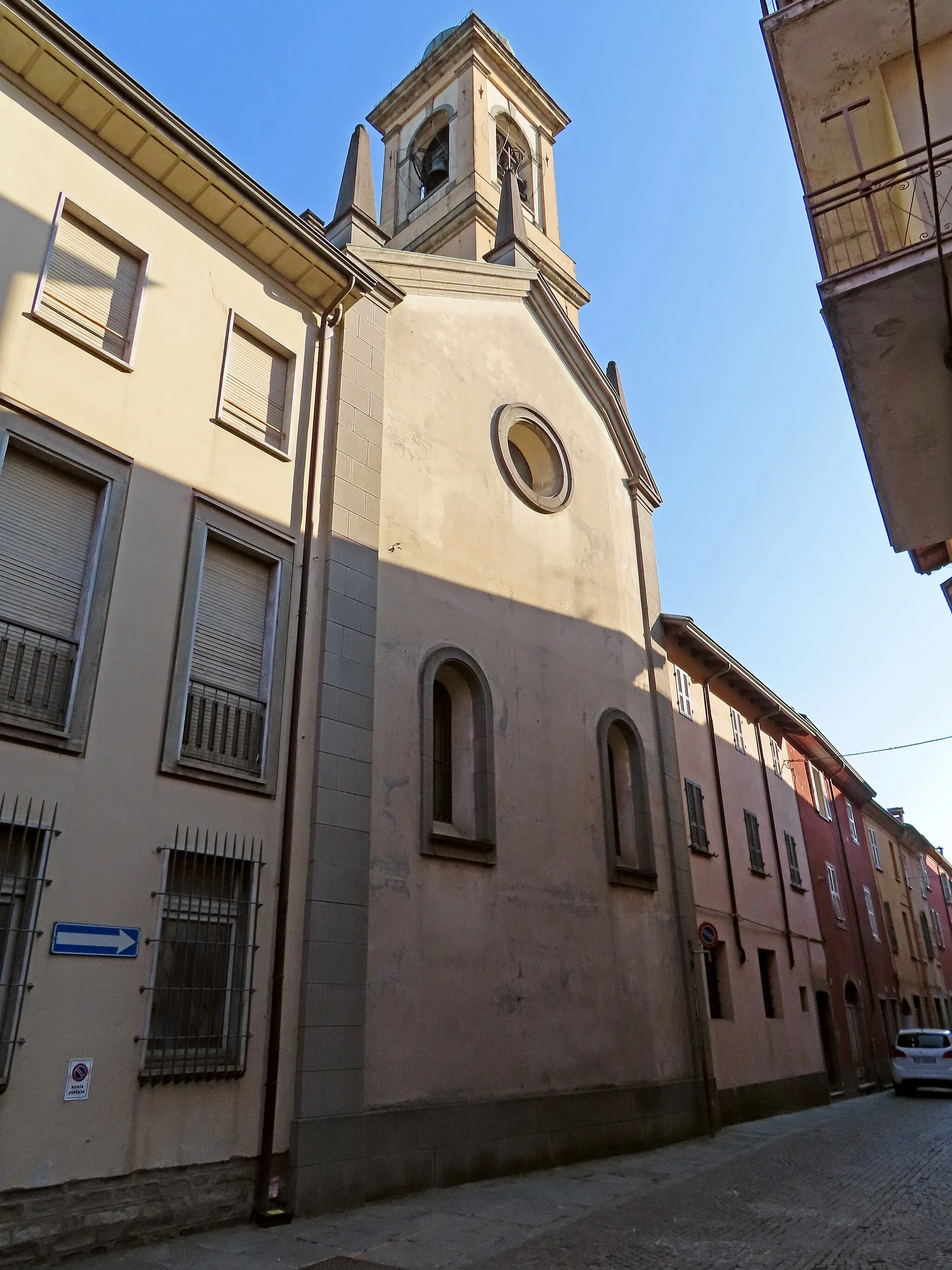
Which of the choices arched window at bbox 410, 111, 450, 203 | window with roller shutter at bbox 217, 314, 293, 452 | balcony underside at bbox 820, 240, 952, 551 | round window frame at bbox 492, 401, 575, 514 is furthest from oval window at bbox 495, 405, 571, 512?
arched window at bbox 410, 111, 450, 203

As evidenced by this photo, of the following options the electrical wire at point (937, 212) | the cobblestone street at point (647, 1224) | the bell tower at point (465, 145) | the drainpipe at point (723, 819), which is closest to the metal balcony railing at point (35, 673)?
the cobblestone street at point (647, 1224)

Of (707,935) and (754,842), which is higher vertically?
(754,842)

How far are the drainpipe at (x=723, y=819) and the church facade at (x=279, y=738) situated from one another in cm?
350

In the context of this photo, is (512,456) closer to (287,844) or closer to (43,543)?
(287,844)

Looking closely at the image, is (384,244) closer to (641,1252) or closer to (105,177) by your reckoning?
(105,177)

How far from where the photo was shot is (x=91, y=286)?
901 cm

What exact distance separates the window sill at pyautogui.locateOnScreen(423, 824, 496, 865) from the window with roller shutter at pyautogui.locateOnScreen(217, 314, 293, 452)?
4.54 metres

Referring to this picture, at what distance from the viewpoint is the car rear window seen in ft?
70.0

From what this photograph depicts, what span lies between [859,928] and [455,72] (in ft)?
81.9

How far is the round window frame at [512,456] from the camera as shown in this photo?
44.8ft

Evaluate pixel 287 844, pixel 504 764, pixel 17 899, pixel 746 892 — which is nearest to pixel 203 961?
pixel 287 844

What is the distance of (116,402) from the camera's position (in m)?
8.74

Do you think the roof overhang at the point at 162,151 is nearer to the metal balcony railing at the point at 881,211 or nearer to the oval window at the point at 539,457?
the oval window at the point at 539,457

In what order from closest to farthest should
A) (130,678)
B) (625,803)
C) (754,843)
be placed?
(130,678), (625,803), (754,843)
